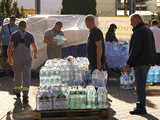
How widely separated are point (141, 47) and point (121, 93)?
2.60 metres

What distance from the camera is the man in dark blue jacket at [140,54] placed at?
6812mm

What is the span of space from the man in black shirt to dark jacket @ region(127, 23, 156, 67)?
0.68 m

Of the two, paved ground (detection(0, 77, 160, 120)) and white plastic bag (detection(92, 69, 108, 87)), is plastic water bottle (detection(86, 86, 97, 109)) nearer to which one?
paved ground (detection(0, 77, 160, 120))

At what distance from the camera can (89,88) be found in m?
6.94

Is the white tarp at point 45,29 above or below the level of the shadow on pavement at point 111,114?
above

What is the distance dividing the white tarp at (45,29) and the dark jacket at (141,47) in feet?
16.7

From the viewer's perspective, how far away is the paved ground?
22.9 feet

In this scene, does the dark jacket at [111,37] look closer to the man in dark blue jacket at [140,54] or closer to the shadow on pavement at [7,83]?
the shadow on pavement at [7,83]

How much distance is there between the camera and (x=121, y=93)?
920 centimetres

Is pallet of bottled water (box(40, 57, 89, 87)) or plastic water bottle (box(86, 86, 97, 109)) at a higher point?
pallet of bottled water (box(40, 57, 89, 87))

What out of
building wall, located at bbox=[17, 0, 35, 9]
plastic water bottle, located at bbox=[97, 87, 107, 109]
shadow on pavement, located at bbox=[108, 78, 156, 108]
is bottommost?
shadow on pavement, located at bbox=[108, 78, 156, 108]

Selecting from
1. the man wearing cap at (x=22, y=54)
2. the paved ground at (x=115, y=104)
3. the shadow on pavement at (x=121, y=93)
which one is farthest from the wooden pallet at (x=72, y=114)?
the shadow on pavement at (x=121, y=93)

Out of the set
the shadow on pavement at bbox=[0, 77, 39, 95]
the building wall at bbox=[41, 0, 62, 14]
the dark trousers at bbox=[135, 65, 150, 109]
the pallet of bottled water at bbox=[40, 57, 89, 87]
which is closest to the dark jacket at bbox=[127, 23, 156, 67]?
the dark trousers at bbox=[135, 65, 150, 109]

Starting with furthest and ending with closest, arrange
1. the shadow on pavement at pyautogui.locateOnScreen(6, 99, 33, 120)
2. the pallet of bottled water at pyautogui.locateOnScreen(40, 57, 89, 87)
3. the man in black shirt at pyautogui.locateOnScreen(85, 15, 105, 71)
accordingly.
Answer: the pallet of bottled water at pyautogui.locateOnScreen(40, 57, 89, 87) < the man in black shirt at pyautogui.locateOnScreen(85, 15, 105, 71) < the shadow on pavement at pyautogui.locateOnScreen(6, 99, 33, 120)
